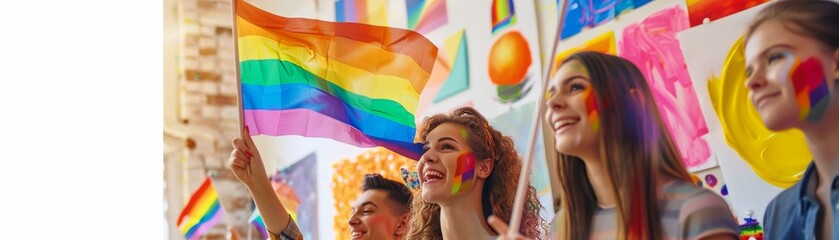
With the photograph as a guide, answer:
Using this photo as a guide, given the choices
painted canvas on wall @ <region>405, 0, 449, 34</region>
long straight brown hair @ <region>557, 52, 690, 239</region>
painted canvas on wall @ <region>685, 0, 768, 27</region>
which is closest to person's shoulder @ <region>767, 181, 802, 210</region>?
long straight brown hair @ <region>557, 52, 690, 239</region>

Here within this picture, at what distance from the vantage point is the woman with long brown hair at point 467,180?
247cm

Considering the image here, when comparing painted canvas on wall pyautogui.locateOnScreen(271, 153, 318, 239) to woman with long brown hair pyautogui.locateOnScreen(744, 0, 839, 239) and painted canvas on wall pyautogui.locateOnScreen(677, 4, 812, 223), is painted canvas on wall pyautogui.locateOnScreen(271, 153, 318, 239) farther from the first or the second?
woman with long brown hair pyautogui.locateOnScreen(744, 0, 839, 239)

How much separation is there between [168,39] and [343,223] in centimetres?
143

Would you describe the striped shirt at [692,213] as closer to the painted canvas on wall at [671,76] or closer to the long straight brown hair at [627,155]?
the long straight brown hair at [627,155]

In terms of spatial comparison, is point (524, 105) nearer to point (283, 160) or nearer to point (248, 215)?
point (283, 160)

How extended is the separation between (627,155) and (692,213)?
0.57ft

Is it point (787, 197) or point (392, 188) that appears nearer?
point (787, 197)

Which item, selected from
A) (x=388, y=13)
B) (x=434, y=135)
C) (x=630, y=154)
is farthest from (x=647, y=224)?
(x=388, y=13)

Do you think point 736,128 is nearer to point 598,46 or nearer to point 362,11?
point 598,46

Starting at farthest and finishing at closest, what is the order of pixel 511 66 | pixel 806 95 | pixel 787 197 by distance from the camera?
pixel 511 66
pixel 787 197
pixel 806 95

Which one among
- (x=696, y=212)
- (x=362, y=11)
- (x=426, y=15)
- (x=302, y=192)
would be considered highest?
(x=362, y=11)

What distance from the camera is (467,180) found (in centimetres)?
250

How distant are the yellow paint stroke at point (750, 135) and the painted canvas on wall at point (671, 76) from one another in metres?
0.06

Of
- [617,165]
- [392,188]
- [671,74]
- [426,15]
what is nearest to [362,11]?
[426,15]
